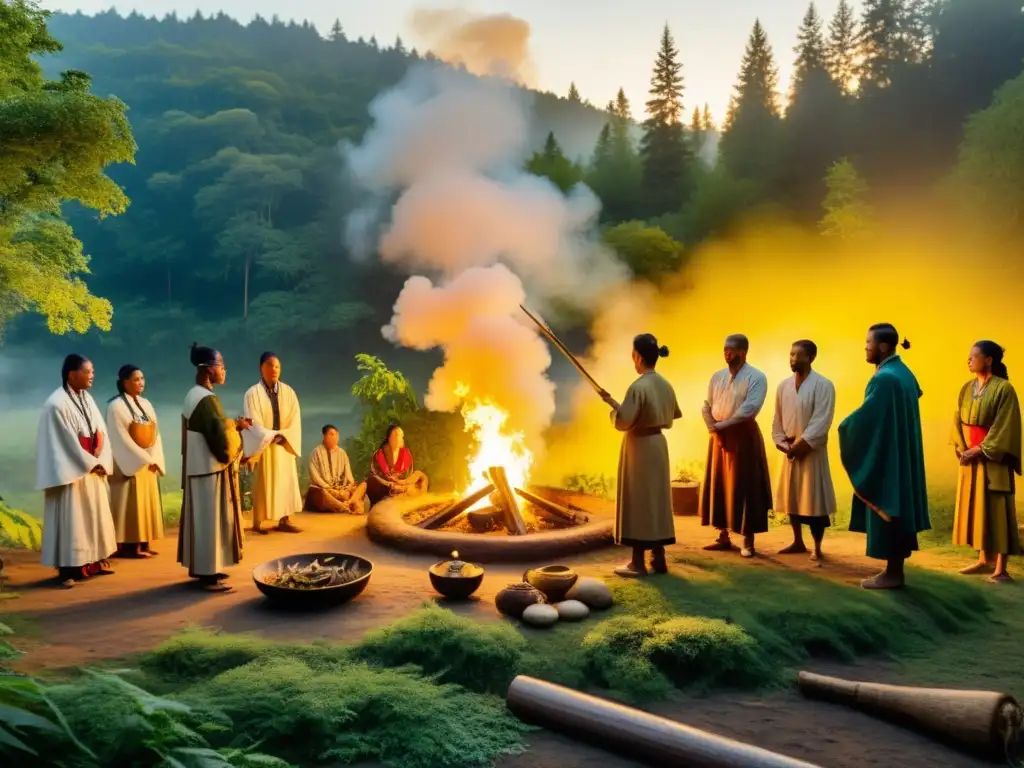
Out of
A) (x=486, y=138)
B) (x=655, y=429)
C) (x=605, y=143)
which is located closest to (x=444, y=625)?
(x=655, y=429)

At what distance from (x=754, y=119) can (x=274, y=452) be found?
17.4 metres

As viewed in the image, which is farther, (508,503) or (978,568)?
(508,503)

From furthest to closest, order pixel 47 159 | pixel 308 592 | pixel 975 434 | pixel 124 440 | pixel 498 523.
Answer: pixel 498 523 < pixel 47 159 < pixel 124 440 < pixel 975 434 < pixel 308 592

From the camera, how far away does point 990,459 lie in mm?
7855

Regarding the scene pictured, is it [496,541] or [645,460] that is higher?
[645,460]

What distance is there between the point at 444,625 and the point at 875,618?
12.0 feet

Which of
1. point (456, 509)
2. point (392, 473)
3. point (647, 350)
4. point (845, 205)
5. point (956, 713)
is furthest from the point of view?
point (845, 205)

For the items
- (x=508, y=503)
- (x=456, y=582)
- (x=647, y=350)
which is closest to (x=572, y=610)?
(x=456, y=582)

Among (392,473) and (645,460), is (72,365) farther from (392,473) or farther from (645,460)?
(645,460)

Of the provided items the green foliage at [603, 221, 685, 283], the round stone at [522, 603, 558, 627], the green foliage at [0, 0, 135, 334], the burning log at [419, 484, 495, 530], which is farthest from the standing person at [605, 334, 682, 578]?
the green foliage at [603, 221, 685, 283]

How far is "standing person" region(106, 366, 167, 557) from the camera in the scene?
861 cm

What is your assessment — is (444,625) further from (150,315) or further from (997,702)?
(150,315)

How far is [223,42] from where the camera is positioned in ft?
145

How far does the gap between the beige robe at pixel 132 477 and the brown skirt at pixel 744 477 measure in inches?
248
